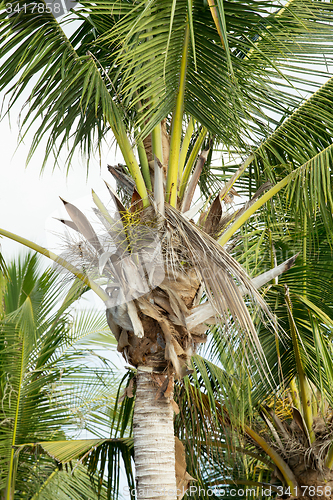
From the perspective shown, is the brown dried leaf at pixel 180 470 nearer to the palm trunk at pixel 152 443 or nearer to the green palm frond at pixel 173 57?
the palm trunk at pixel 152 443

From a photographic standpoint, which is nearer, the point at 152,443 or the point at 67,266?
the point at 152,443

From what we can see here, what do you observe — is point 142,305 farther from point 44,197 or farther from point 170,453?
point 44,197

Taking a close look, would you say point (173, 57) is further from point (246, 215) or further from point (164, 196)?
point (246, 215)

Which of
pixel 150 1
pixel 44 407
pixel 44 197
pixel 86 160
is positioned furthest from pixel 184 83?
pixel 44 407

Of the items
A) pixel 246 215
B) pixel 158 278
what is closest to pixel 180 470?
pixel 158 278

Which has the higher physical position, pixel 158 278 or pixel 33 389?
pixel 158 278

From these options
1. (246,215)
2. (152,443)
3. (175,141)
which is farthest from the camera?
(246,215)

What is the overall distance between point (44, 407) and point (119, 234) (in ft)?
8.77

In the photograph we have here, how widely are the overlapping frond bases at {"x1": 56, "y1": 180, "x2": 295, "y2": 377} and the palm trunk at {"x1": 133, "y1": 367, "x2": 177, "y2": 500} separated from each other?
176mm

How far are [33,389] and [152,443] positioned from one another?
2.33m

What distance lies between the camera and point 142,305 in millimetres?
2619

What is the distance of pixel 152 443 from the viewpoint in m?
2.56
